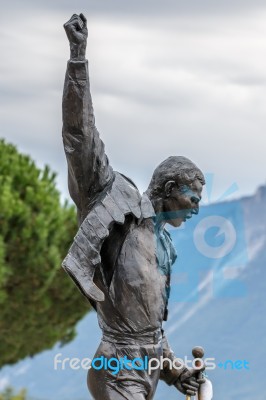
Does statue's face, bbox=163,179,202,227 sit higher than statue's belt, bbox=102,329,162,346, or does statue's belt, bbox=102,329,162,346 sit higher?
statue's face, bbox=163,179,202,227

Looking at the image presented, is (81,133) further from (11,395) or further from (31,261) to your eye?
(31,261)

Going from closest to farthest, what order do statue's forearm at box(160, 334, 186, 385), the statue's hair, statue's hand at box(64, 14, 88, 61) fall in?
statue's hand at box(64, 14, 88, 61)
the statue's hair
statue's forearm at box(160, 334, 186, 385)

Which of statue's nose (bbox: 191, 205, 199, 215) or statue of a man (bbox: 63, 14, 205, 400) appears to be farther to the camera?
statue's nose (bbox: 191, 205, 199, 215)

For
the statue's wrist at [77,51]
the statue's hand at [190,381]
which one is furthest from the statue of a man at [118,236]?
the statue's hand at [190,381]

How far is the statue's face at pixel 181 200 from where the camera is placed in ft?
27.3

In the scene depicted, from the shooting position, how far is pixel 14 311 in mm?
22969

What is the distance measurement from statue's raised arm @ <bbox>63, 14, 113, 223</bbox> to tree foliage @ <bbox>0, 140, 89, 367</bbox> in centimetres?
1303

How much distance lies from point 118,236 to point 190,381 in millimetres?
1000

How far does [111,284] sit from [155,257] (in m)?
0.30

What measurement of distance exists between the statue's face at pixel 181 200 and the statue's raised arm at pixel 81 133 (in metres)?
0.34

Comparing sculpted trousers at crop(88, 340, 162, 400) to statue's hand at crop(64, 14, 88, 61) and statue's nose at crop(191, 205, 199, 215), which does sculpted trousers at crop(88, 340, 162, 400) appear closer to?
statue's nose at crop(191, 205, 199, 215)

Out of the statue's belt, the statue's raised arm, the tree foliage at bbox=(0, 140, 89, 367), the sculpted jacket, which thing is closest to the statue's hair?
the sculpted jacket

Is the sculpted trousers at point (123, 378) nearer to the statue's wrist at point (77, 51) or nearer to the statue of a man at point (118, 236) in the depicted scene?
the statue of a man at point (118, 236)

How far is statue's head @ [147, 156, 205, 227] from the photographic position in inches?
327
